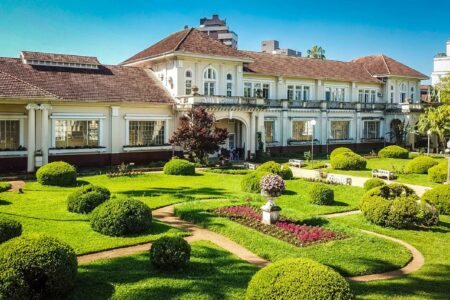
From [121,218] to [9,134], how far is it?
679 inches

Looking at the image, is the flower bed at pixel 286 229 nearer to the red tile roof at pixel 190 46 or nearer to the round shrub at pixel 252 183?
the round shrub at pixel 252 183

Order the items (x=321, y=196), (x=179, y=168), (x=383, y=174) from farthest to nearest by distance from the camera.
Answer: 1. (x=383, y=174)
2. (x=179, y=168)
3. (x=321, y=196)

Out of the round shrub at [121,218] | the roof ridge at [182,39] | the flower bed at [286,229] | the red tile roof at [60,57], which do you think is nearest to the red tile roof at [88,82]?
the red tile roof at [60,57]


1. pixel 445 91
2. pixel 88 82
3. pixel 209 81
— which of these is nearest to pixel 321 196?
pixel 209 81

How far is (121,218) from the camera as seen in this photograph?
1381 cm

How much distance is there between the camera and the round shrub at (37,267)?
8648mm

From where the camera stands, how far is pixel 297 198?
69.1ft

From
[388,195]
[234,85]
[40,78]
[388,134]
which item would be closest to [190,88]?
[234,85]

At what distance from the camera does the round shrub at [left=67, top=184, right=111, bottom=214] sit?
53.9ft

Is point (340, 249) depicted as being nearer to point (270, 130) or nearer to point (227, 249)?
point (227, 249)

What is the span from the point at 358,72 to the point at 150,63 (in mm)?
23833

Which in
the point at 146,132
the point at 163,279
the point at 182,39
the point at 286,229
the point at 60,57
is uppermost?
the point at 182,39

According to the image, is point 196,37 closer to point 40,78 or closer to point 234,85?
point 234,85

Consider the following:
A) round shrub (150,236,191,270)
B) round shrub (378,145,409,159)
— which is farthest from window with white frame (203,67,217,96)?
round shrub (150,236,191,270)
